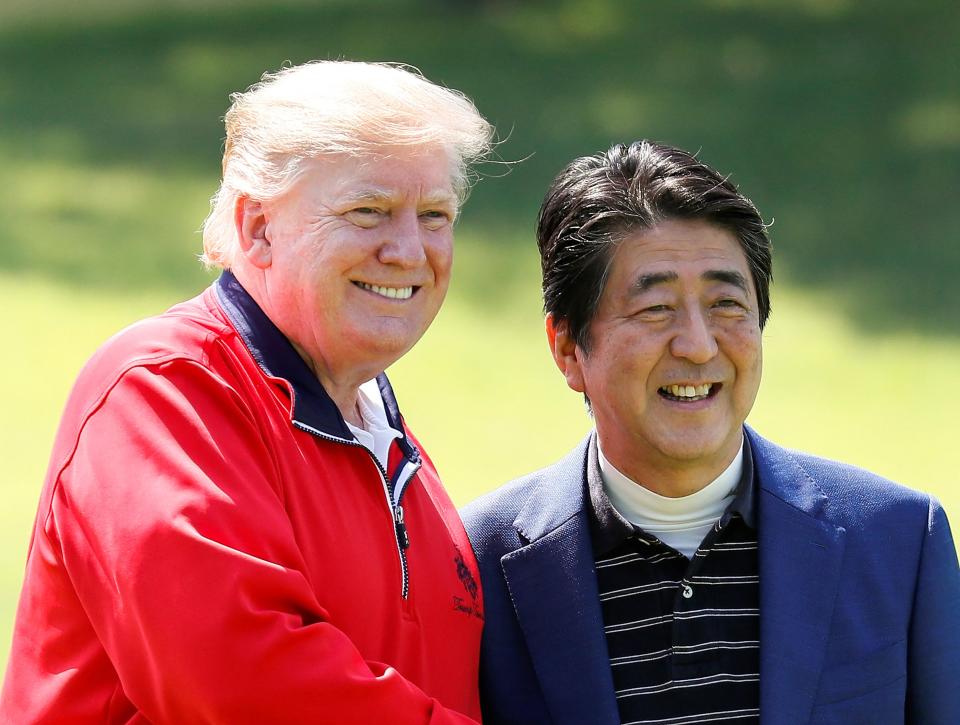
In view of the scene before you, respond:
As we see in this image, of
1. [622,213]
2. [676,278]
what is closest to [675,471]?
[676,278]

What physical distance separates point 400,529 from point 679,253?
0.73 m

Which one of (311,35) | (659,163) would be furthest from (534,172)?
(659,163)

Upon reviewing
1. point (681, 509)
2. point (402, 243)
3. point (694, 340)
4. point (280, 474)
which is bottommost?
point (681, 509)

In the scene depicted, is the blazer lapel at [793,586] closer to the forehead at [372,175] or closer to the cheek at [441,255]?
the cheek at [441,255]

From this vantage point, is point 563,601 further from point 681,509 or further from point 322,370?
point 322,370

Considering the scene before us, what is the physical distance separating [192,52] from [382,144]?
37.9 feet

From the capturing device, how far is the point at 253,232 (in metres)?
2.44

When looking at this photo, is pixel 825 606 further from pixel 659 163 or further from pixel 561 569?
pixel 659 163

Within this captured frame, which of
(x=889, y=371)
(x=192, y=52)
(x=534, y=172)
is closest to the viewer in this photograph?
(x=889, y=371)

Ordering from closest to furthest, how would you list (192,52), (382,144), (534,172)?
(382,144)
(534,172)
(192,52)

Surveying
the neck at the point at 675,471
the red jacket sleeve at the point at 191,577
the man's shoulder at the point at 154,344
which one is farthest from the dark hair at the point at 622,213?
the red jacket sleeve at the point at 191,577

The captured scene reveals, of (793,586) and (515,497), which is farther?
(515,497)

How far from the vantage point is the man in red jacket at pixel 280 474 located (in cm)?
202

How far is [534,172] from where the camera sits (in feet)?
35.8
